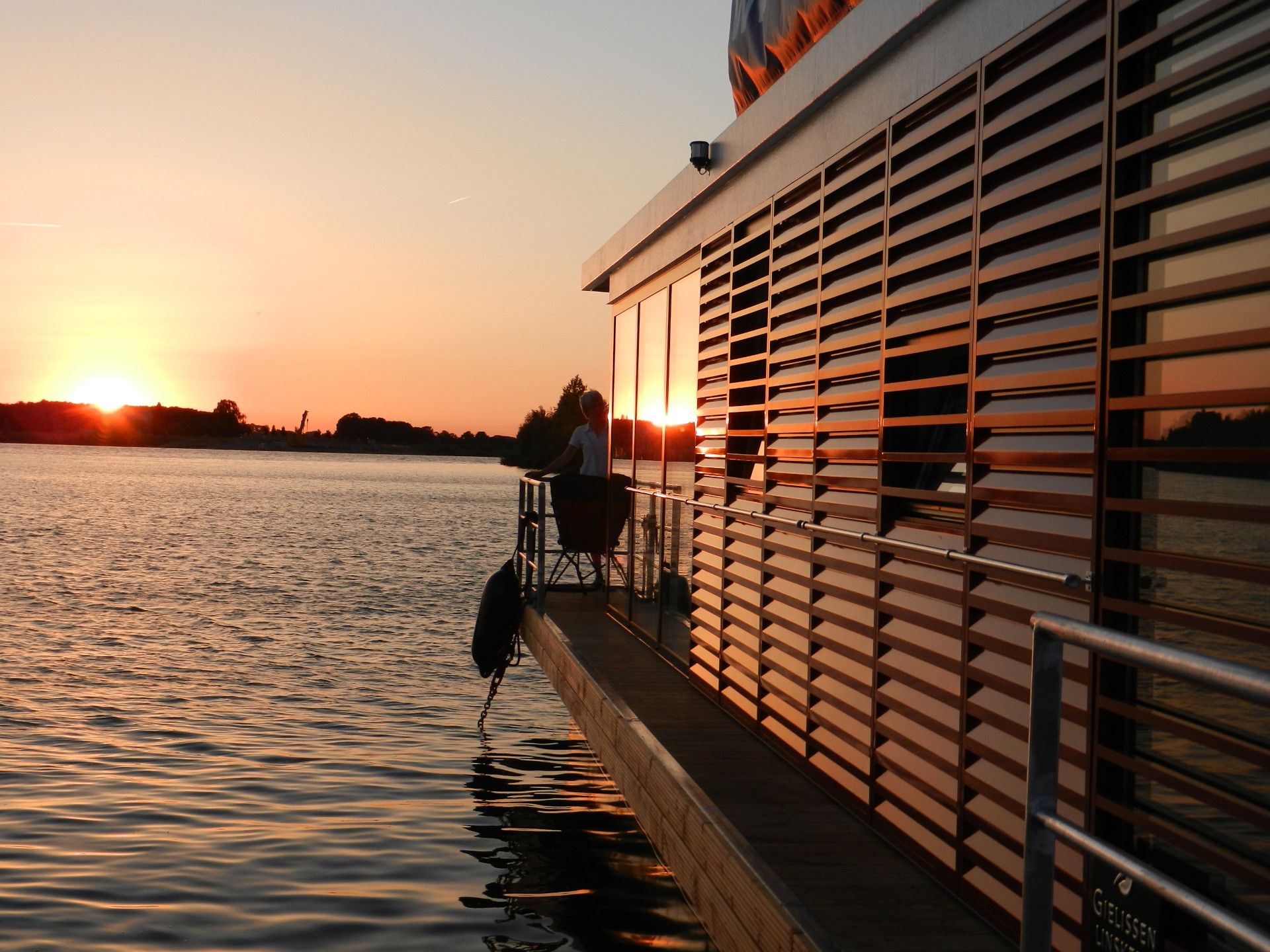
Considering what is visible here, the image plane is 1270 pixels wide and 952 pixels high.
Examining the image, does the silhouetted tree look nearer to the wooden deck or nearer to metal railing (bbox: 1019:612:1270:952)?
the wooden deck

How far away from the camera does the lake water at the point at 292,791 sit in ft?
18.4

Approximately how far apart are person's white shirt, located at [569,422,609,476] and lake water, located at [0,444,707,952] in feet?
6.71

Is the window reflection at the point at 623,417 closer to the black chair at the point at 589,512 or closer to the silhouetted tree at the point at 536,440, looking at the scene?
the black chair at the point at 589,512

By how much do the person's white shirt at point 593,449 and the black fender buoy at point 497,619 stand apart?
1.35m

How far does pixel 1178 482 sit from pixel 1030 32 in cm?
135

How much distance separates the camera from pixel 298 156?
2031 centimetres

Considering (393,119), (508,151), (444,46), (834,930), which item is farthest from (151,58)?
(834,930)

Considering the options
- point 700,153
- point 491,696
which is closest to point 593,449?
point 491,696

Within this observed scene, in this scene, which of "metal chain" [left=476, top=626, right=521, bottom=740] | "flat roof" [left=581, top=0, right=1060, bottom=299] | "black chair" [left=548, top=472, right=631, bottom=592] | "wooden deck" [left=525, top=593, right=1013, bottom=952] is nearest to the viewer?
"wooden deck" [left=525, top=593, right=1013, bottom=952]

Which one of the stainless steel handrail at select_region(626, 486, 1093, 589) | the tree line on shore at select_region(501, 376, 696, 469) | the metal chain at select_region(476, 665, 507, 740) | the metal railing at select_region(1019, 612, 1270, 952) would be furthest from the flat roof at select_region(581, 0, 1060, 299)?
the metal chain at select_region(476, 665, 507, 740)

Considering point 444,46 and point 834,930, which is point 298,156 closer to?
point 444,46

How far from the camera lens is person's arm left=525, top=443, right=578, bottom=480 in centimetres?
977

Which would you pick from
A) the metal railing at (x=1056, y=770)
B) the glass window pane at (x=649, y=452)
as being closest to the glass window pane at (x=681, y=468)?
the glass window pane at (x=649, y=452)

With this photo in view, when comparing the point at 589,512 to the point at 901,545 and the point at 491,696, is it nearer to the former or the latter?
the point at 491,696
